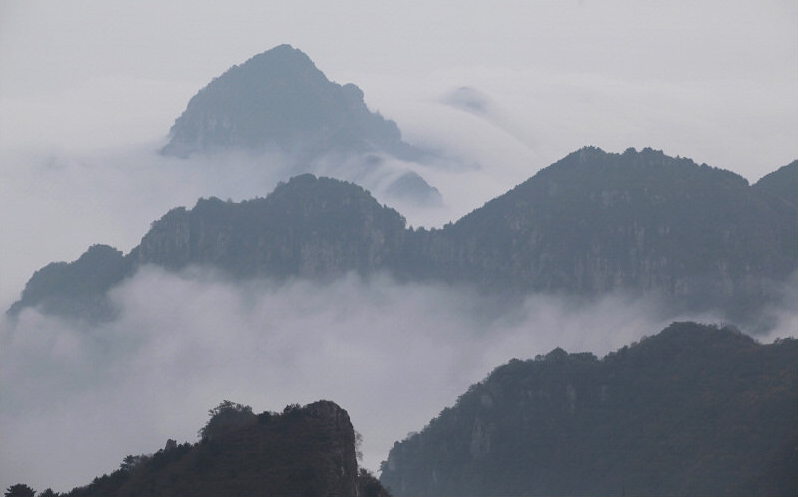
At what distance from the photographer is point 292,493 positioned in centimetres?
19988
